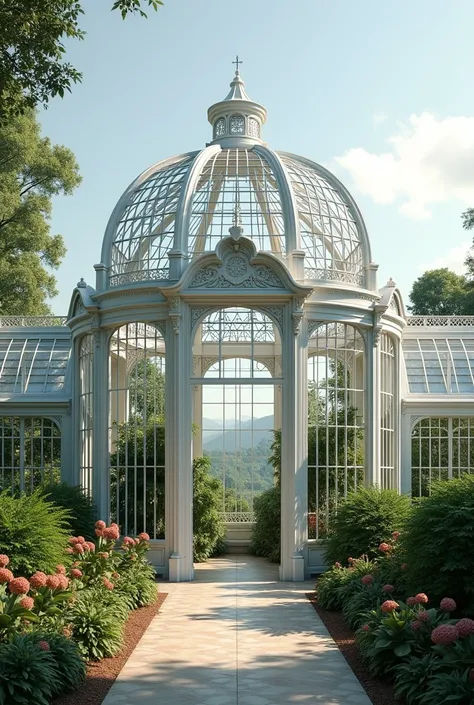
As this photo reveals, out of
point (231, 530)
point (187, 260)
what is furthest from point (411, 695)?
point (231, 530)

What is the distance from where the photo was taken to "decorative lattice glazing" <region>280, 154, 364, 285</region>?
56.7 ft

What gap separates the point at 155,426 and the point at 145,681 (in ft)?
24.8

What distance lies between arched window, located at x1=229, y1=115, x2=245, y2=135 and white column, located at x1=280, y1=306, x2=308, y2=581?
16.6 ft

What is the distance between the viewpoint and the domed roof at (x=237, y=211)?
17.0m

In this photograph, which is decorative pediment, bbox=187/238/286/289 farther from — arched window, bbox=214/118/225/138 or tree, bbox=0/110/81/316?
tree, bbox=0/110/81/316

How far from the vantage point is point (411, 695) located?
8164 millimetres

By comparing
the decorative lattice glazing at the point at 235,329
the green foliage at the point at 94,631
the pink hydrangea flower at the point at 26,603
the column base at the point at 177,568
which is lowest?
the column base at the point at 177,568

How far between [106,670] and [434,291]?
3257 cm

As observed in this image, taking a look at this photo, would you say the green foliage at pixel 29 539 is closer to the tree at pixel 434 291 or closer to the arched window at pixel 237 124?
the arched window at pixel 237 124

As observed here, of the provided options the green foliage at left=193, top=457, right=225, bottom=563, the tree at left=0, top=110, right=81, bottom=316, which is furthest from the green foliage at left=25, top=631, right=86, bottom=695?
the tree at left=0, top=110, right=81, bottom=316

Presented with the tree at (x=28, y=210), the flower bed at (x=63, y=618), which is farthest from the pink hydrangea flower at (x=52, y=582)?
the tree at (x=28, y=210)

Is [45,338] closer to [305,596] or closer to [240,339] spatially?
[240,339]

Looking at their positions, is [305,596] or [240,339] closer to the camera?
[305,596]

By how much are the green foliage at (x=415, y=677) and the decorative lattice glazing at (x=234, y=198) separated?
1024 centimetres
